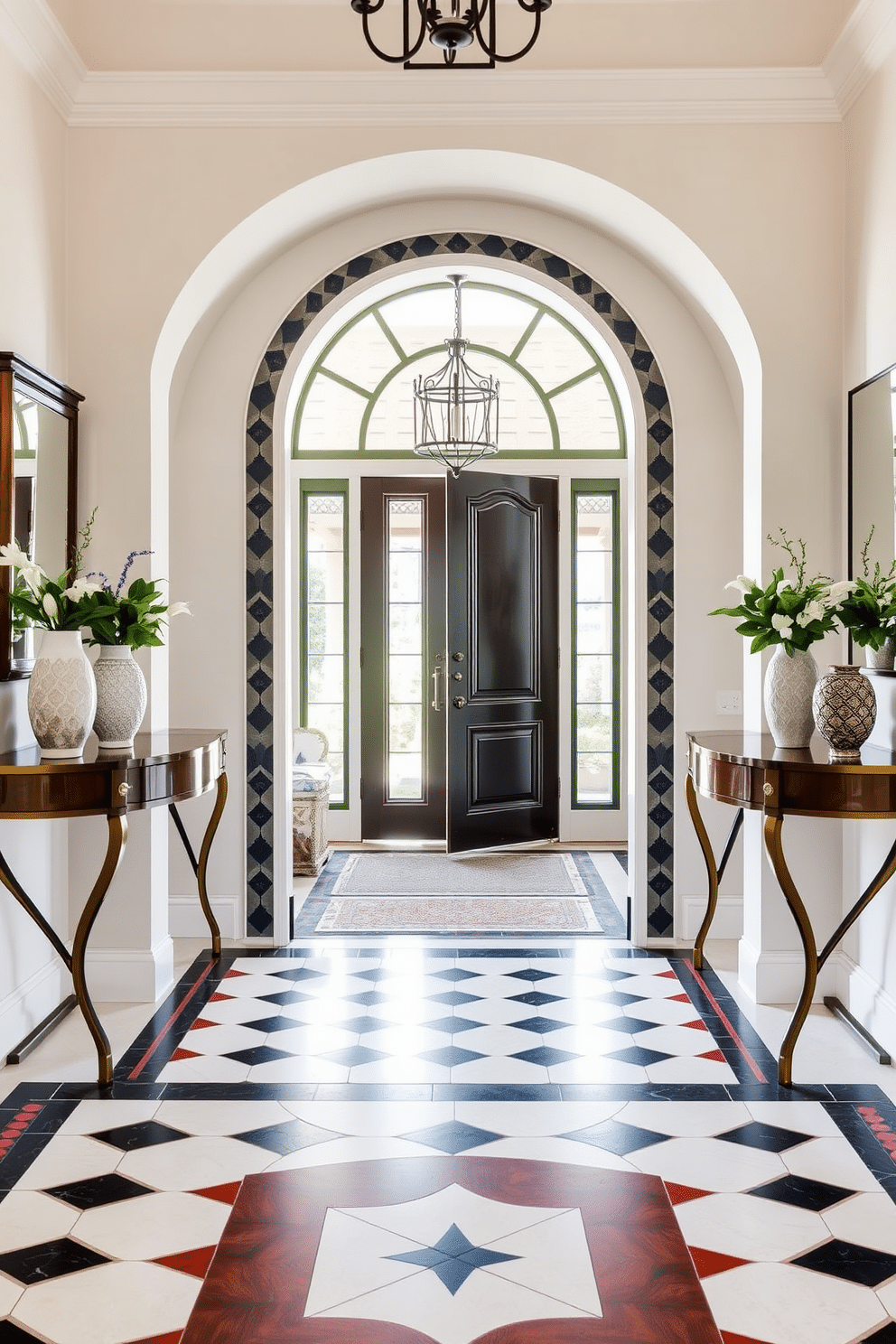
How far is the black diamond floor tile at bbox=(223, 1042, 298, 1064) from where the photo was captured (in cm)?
345

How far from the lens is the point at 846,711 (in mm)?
3320

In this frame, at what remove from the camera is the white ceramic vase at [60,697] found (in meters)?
3.29

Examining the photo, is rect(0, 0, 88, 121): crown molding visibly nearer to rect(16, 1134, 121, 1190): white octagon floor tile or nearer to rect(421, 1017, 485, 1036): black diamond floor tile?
rect(16, 1134, 121, 1190): white octagon floor tile

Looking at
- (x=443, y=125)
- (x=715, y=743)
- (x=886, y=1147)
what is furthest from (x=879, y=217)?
(x=886, y=1147)

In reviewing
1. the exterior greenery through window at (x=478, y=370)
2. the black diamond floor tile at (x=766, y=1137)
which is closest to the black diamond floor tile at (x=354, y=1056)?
the black diamond floor tile at (x=766, y=1137)

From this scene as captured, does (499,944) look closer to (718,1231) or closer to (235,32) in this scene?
(718,1231)

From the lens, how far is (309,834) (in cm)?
619

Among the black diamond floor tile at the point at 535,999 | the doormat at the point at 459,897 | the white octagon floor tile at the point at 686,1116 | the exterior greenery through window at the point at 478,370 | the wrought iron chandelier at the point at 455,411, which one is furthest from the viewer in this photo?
the exterior greenery through window at the point at 478,370

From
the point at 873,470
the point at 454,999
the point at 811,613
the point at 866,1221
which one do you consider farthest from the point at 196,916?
the point at 873,470

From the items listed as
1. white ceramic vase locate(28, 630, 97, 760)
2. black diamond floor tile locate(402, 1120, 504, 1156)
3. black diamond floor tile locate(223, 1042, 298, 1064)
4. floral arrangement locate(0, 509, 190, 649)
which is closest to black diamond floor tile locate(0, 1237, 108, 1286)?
black diamond floor tile locate(402, 1120, 504, 1156)

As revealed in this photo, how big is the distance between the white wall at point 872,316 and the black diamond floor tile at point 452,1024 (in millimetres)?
1277

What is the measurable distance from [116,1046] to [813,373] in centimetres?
330

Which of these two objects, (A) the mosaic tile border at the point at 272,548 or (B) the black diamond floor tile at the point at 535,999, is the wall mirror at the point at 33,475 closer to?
(A) the mosaic tile border at the point at 272,548

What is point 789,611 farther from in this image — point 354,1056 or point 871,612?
point 354,1056
